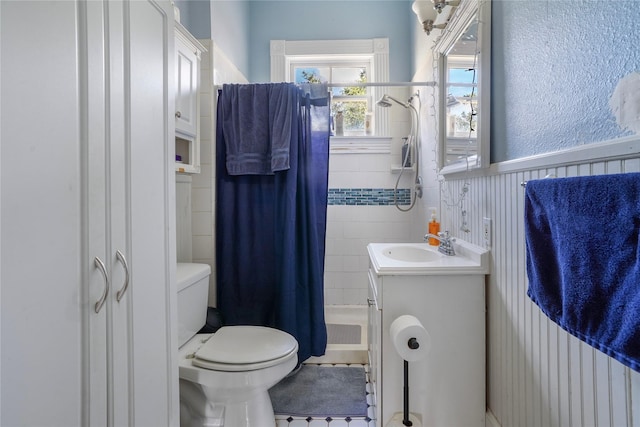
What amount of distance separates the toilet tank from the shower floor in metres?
0.79

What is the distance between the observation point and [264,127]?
1.81 m

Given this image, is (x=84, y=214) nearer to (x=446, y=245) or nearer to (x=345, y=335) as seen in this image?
(x=446, y=245)

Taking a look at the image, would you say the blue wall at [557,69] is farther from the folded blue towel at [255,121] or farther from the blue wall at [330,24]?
the blue wall at [330,24]

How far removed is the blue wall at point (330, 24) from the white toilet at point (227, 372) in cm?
218

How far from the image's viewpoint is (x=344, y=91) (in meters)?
2.67

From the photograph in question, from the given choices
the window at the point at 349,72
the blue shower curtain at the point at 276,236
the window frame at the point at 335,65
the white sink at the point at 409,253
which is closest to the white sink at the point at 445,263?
the white sink at the point at 409,253

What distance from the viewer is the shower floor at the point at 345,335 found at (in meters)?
1.92

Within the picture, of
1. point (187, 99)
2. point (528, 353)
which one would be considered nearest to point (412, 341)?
point (528, 353)

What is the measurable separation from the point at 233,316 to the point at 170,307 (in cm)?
100

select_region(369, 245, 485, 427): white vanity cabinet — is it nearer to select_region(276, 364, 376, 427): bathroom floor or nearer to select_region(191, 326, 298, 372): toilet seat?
select_region(276, 364, 376, 427): bathroom floor

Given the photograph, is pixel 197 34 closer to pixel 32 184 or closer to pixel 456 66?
pixel 456 66

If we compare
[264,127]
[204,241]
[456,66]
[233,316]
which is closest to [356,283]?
[233,316]

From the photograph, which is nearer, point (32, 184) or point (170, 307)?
point (32, 184)

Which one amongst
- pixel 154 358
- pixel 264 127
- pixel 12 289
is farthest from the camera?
pixel 264 127
